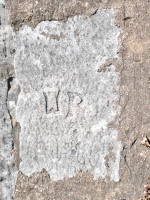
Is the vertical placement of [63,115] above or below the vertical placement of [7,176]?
above

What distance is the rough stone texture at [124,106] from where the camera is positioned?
158cm

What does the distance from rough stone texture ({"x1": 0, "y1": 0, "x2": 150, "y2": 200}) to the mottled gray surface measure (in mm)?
26

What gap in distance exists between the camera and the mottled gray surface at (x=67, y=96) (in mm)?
1598

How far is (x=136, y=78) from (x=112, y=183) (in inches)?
17.1

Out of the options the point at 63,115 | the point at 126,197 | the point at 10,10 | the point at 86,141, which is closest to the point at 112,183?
the point at 126,197

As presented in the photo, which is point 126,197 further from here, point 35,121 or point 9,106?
point 9,106

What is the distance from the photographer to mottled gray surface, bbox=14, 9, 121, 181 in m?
1.60

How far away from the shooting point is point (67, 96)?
1637mm

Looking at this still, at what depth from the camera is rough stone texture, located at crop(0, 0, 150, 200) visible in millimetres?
1585

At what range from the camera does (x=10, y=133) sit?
1.66 m

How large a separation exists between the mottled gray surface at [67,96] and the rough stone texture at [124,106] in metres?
0.03

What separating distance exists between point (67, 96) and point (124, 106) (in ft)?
0.75

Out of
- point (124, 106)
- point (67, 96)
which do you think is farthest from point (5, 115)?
point (124, 106)

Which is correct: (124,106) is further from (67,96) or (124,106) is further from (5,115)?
(5,115)
